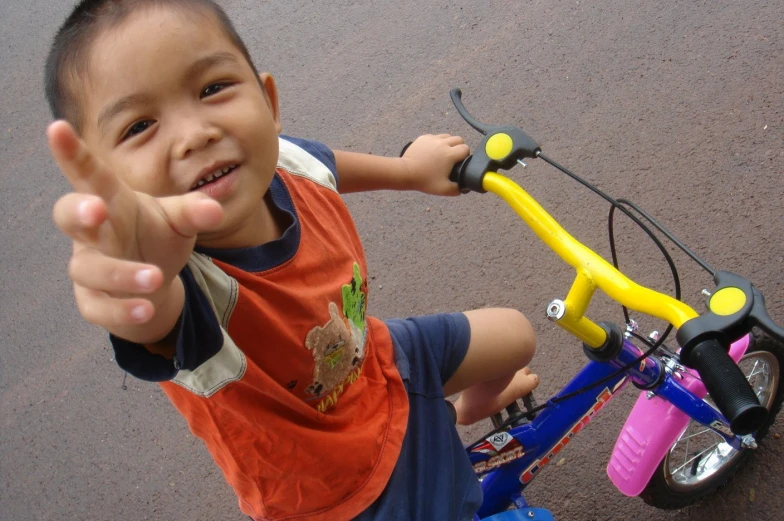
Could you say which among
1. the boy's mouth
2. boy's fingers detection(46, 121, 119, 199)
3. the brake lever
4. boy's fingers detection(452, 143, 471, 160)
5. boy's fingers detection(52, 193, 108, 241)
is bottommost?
boy's fingers detection(452, 143, 471, 160)

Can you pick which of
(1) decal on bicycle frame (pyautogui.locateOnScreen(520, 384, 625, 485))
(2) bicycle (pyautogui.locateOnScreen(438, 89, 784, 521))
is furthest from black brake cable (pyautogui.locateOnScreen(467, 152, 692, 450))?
(1) decal on bicycle frame (pyautogui.locateOnScreen(520, 384, 625, 485))

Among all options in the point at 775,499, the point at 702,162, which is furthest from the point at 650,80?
the point at 775,499

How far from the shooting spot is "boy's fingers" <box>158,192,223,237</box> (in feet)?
2.40

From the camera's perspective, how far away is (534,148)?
4.79 ft

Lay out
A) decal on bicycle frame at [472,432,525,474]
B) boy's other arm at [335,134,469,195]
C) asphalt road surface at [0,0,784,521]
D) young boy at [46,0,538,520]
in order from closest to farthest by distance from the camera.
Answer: young boy at [46,0,538,520] → boy's other arm at [335,134,469,195] → decal on bicycle frame at [472,432,525,474] → asphalt road surface at [0,0,784,521]

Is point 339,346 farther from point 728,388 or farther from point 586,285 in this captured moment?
point 728,388

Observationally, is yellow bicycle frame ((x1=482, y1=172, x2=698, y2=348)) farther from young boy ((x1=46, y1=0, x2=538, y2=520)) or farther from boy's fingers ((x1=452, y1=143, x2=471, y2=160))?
young boy ((x1=46, y1=0, x2=538, y2=520))

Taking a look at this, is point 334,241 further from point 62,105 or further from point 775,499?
point 775,499

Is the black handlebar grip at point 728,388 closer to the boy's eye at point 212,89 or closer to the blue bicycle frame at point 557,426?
the blue bicycle frame at point 557,426

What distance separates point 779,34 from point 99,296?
310 centimetres

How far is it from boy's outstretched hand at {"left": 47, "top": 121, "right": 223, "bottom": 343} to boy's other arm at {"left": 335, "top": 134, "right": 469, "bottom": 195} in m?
0.90

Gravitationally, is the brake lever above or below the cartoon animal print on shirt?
above

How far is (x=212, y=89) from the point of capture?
43.7 inches

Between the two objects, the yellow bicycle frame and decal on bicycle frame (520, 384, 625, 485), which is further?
decal on bicycle frame (520, 384, 625, 485)
